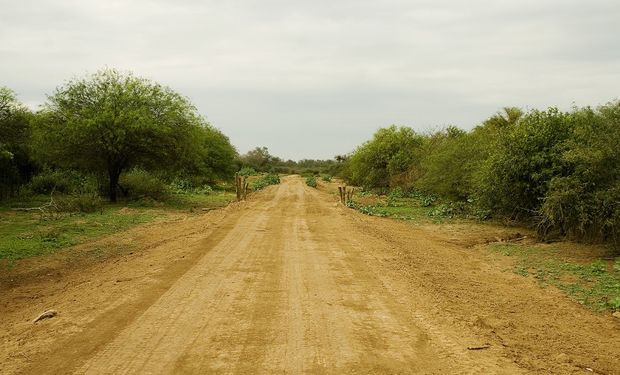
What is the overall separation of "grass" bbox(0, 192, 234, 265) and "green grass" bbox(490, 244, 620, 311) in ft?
42.3

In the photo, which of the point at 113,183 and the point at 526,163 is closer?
the point at 526,163

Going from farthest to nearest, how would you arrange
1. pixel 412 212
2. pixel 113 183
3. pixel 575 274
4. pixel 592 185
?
pixel 113 183
pixel 412 212
pixel 592 185
pixel 575 274

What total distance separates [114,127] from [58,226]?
935 cm

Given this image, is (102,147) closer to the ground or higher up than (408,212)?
higher up

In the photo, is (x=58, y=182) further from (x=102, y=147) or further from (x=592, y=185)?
(x=592, y=185)

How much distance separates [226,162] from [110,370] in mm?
46009

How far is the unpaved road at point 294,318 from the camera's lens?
5918 millimetres

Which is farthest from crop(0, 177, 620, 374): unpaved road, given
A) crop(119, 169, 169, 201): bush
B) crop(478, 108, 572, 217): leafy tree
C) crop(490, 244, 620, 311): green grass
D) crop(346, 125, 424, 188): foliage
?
crop(346, 125, 424, 188): foliage

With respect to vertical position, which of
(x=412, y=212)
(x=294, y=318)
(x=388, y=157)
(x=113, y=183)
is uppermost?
(x=388, y=157)

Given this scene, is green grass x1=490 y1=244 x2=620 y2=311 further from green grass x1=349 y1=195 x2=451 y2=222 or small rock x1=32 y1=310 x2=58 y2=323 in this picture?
small rock x1=32 y1=310 x2=58 y2=323

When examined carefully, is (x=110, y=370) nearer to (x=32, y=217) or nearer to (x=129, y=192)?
(x=32, y=217)

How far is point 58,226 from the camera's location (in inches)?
756

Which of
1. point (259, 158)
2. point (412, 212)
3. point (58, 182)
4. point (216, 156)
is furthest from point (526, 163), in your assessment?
point (259, 158)

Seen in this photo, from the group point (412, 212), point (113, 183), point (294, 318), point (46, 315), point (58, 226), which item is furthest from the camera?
point (113, 183)
